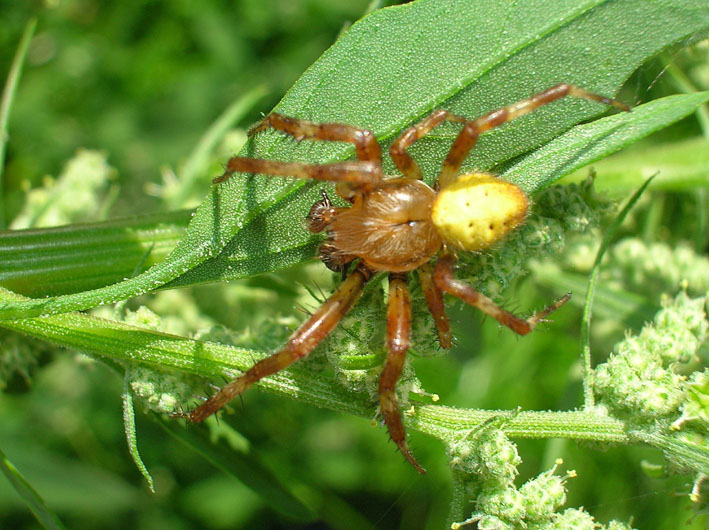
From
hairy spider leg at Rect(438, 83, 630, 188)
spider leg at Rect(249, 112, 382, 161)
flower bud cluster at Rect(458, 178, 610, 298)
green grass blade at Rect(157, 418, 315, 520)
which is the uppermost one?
hairy spider leg at Rect(438, 83, 630, 188)

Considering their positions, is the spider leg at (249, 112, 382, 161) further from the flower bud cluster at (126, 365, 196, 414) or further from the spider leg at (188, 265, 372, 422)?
the flower bud cluster at (126, 365, 196, 414)

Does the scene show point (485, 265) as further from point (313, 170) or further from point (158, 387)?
point (158, 387)

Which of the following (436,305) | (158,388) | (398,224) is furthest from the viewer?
(398,224)

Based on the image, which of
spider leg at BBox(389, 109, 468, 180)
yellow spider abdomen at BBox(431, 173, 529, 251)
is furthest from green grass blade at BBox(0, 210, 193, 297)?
yellow spider abdomen at BBox(431, 173, 529, 251)

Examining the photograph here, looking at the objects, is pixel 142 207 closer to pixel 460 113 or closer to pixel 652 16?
pixel 460 113

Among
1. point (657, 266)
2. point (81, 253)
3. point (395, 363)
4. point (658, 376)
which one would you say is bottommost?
point (395, 363)

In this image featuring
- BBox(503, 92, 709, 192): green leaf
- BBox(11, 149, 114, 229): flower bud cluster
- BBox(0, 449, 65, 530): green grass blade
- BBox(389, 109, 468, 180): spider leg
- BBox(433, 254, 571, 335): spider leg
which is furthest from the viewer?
BBox(11, 149, 114, 229): flower bud cluster

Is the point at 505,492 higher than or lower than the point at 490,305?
lower

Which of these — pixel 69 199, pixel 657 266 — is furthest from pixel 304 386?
pixel 657 266

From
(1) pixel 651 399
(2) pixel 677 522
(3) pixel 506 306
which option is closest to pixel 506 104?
(3) pixel 506 306
